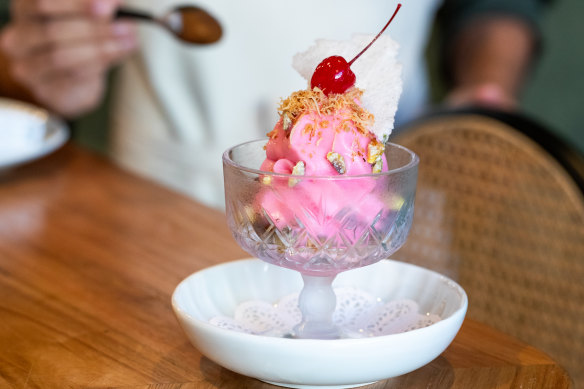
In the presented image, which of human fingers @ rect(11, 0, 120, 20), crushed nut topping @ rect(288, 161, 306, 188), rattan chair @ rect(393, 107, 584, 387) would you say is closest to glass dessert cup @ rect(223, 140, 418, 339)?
crushed nut topping @ rect(288, 161, 306, 188)

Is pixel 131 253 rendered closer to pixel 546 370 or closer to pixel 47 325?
pixel 47 325

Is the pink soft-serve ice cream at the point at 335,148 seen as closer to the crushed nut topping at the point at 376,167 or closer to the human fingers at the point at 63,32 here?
the crushed nut topping at the point at 376,167

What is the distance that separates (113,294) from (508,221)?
0.51 meters

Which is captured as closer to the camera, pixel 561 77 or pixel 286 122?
pixel 286 122

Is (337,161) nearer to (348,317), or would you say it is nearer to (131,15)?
(348,317)

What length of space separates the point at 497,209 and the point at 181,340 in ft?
1.71

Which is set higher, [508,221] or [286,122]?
[286,122]

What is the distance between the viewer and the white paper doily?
0.46 meters

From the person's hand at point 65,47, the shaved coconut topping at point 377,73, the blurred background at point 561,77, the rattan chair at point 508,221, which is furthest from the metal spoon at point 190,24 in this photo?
the blurred background at point 561,77

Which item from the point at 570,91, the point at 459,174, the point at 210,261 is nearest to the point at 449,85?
the point at 570,91

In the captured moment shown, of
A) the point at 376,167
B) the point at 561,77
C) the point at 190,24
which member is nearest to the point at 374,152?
the point at 376,167

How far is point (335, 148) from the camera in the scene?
401 millimetres

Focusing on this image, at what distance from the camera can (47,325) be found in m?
0.51

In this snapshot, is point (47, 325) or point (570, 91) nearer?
point (47, 325)
